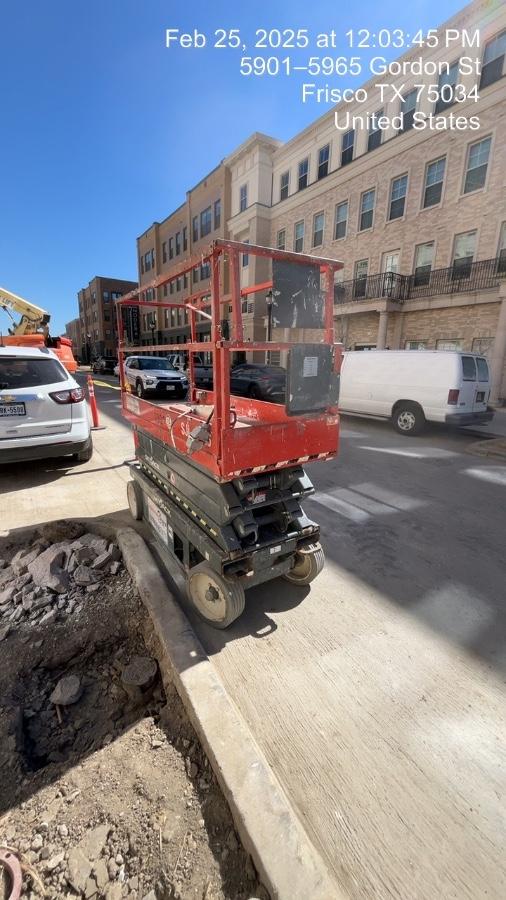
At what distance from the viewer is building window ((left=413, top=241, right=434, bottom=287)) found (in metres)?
17.6

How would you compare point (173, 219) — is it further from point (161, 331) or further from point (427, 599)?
point (427, 599)

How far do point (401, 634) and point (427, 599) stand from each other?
58 centimetres

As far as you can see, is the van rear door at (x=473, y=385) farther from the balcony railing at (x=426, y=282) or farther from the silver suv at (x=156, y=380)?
the silver suv at (x=156, y=380)

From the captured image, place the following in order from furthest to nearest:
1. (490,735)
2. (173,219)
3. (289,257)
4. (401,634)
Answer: (173,219) < (401,634) < (289,257) < (490,735)

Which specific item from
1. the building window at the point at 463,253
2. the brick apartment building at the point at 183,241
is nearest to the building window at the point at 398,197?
the building window at the point at 463,253

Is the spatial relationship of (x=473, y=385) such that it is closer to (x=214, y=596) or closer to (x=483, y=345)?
(x=483, y=345)

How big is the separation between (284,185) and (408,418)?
22819 mm

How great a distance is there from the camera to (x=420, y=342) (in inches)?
713

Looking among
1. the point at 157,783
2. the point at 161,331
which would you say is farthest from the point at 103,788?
the point at 161,331

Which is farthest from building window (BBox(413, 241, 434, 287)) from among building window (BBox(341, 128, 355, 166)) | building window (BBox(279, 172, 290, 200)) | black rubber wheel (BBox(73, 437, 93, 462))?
black rubber wheel (BBox(73, 437, 93, 462))

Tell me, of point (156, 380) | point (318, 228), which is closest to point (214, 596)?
point (156, 380)

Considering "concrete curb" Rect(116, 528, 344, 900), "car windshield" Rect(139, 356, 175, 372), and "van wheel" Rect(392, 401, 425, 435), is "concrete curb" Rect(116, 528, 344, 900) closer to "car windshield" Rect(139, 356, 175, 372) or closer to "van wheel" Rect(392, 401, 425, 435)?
"van wheel" Rect(392, 401, 425, 435)

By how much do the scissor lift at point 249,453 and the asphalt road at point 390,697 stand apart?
407mm

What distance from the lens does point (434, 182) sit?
17.2 metres
